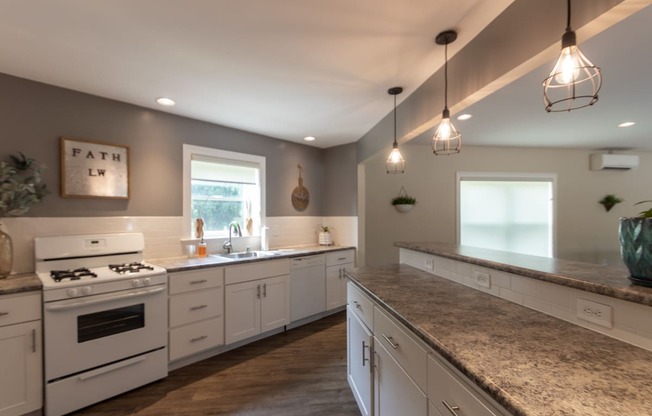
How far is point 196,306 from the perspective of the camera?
262cm

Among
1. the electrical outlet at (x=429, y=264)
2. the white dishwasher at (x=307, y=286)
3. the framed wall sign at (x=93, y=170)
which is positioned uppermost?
the framed wall sign at (x=93, y=170)

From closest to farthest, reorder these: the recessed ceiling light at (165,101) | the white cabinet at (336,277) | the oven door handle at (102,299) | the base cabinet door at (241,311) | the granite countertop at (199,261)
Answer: the oven door handle at (102,299) → the granite countertop at (199,261) → the recessed ceiling light at (165,101) → the base cabinet door at (241,311) → the white cabinet at (336,277)

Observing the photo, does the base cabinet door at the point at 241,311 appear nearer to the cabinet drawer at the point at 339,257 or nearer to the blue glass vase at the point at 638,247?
the cabinet drawer at the point at 339,257

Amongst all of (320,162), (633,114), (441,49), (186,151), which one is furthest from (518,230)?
(186,151)

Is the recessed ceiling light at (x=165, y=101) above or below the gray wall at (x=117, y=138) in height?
above

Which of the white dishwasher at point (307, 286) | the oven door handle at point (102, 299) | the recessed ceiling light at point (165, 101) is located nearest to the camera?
the oven door handle at point (102, 299)

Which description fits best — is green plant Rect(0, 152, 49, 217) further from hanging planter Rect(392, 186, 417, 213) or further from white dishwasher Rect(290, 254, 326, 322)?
hanging planter Rect(392, 186, 417, 213)

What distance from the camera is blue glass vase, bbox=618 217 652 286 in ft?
3.31

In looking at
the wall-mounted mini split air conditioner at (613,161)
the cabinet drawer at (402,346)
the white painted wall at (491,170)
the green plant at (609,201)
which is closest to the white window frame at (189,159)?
the white painted wall at (491,170)

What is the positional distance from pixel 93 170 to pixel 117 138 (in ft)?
1.19

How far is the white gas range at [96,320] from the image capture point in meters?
1.93

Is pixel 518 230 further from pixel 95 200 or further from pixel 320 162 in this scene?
pixel 95 200

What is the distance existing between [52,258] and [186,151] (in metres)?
1.47

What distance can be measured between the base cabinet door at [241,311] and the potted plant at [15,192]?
1573 mm
